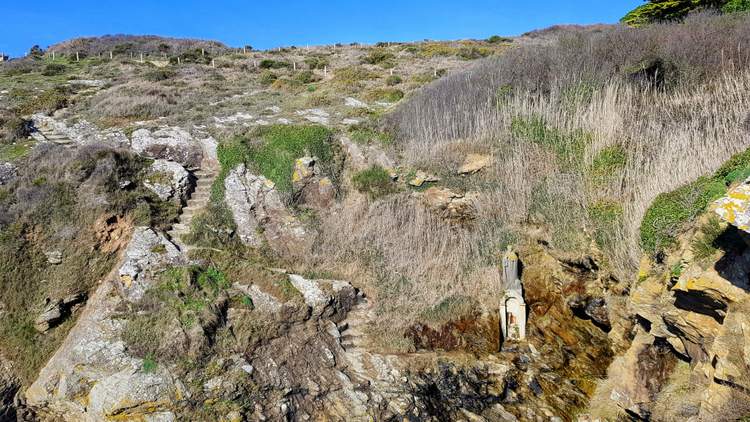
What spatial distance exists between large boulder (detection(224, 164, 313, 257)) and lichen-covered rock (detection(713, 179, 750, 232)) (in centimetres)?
766

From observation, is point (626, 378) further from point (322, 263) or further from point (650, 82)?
point (650, 82)

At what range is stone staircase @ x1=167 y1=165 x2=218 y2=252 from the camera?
31.4 ft

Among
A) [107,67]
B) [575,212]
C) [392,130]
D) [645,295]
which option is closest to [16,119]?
[392,130]

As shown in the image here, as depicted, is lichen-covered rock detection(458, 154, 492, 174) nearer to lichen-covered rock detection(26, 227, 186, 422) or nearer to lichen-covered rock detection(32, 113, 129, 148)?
lichen-covered rock detection(26, 227, 186, 422)

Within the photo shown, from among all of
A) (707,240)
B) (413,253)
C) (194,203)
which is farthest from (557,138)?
(194,203)

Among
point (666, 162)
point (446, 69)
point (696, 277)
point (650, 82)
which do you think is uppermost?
point (446, 69)

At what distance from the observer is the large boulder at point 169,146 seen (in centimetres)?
1237

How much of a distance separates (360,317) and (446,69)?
18.0 m

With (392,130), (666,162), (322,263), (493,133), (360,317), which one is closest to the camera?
(666,162)

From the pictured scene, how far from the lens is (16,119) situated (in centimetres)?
1447

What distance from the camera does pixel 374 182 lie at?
1165cm

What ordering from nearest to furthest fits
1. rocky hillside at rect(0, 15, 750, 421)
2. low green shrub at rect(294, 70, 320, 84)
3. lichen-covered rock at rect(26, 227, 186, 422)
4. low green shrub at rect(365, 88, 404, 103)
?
rocky hillside at rect(0, 15, 750, 421) → lichen-covered rock at rect(26, 227, 186, 422) → low green shrub at rect(365, 88, 404, 103) → low green shrub at rect(294, 70, 320, 84)

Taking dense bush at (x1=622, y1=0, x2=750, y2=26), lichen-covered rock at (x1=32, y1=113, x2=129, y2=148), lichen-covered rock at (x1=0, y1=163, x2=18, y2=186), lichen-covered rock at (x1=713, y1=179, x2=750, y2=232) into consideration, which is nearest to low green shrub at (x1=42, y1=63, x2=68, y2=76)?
lichen-covered rock at (x1=32, y1=113, x2=129, y2=148)

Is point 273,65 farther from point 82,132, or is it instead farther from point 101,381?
point 101,381
